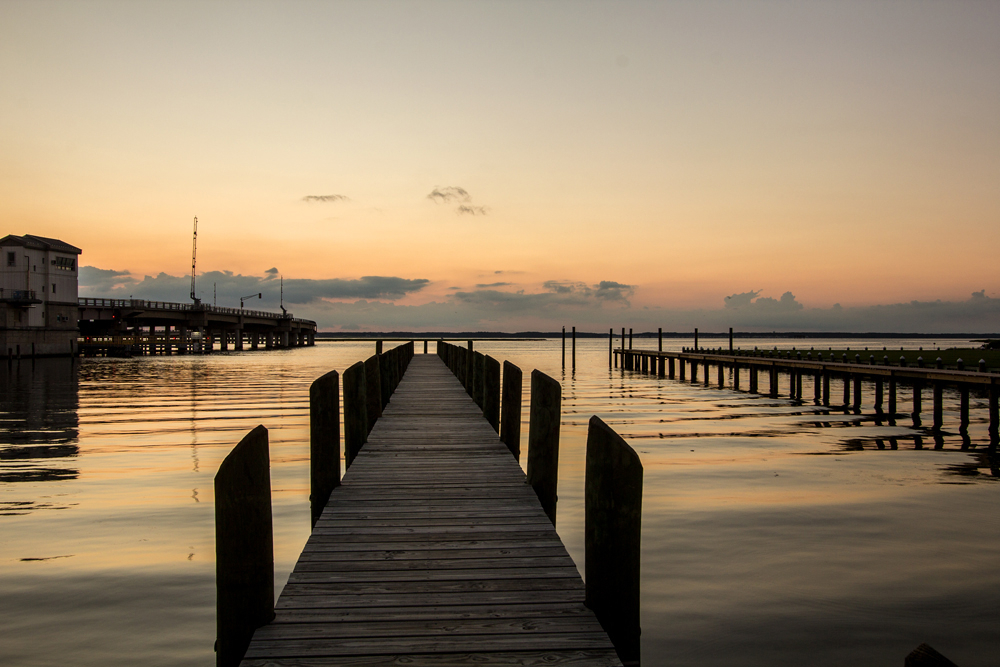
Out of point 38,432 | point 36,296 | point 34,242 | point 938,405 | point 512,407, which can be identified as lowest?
point 38,432

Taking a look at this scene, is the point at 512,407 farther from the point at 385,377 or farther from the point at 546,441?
the point at 385,377

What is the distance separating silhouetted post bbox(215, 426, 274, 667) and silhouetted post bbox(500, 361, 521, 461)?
5026 millimetres

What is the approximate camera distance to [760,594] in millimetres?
7223

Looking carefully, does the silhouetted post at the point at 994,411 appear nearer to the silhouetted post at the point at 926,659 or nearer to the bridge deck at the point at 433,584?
the bridge deck at the point at 433,584

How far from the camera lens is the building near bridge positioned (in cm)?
5947

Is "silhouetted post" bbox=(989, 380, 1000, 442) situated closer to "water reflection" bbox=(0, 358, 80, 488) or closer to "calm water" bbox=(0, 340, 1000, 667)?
"calm water" bbox=(0, 340, 1000, 667)

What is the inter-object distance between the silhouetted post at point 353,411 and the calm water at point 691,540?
1.46 meters

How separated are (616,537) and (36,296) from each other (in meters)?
72.6

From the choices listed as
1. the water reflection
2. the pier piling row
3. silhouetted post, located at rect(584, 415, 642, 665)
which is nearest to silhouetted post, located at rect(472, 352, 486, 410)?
the water reflection

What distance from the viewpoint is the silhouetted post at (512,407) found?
8.87 metres

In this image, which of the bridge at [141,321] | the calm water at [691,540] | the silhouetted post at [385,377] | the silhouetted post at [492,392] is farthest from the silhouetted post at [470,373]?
the bridge at [141,321]

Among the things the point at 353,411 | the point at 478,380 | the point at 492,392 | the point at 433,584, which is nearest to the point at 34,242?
the point at 478,380

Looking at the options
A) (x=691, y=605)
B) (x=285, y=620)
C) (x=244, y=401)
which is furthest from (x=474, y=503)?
(x=244, y=401)

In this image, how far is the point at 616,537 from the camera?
391 cm
